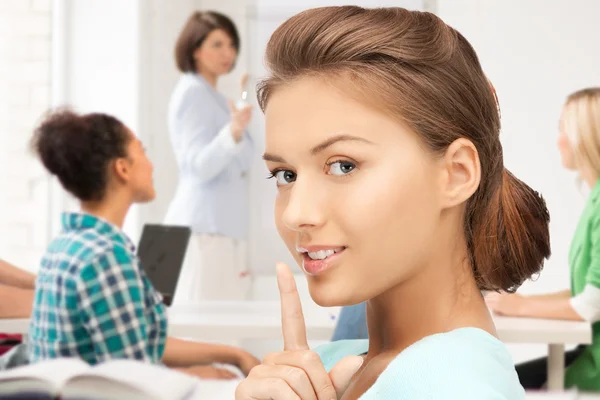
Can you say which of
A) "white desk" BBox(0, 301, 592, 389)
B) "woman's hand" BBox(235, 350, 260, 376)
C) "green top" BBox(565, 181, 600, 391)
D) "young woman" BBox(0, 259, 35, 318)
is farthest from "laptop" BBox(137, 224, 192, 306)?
"green top" BBox(565, 181, 600, 391)

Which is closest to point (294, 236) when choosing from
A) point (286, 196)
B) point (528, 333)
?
point (286, 196)

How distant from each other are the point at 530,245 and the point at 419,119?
134 millimetres

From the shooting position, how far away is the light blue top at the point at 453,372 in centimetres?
43

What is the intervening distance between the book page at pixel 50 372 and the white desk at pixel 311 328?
2.79ft

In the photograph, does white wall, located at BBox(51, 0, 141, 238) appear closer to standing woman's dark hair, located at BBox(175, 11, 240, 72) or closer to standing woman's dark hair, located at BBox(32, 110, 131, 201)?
standing woman's dark hair, located at BBox(175, 11, 240, 72)

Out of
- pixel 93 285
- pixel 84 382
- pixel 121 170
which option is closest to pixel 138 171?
pixel 121 170

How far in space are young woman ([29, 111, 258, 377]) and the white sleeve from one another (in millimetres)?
644

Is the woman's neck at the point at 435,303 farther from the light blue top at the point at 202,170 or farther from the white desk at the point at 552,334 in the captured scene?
the light blue top at the point at 202,170

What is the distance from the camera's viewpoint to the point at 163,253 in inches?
83.7

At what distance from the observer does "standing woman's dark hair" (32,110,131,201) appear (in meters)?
1.67

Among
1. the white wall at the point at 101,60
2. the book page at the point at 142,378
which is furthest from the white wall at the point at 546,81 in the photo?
the book page at the point at 142,378

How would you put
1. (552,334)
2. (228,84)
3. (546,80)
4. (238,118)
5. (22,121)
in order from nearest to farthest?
(552,334) → (238,118) → (546,80) → (22,121) → (228,84)

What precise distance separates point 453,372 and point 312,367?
3.2 inches

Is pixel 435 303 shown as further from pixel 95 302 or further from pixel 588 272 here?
pixel 588 272
